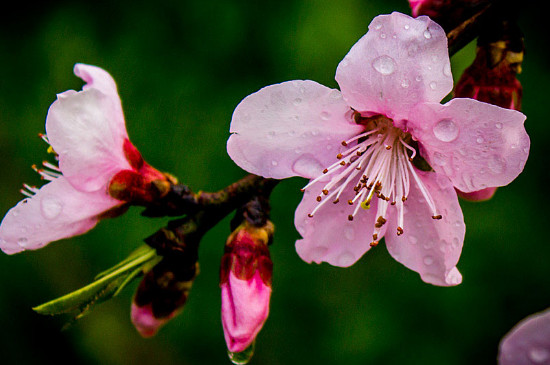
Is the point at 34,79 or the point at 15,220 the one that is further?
the point at 34,79

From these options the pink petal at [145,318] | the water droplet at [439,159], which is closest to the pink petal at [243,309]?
the pink petal at [145,318]

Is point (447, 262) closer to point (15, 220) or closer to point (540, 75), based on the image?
point (15, 220)

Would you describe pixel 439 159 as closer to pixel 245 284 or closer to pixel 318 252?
pixel 318 252

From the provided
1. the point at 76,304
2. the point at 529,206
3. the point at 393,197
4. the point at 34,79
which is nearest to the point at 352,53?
the point at 393,197

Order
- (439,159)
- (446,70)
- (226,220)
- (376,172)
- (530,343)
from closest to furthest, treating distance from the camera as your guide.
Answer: (530,343), (446,70), (439,159), (376,172), (226,220)

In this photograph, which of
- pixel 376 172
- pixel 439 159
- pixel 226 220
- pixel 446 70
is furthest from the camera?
pixel 226 220

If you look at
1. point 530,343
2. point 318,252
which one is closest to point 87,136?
point 318,252

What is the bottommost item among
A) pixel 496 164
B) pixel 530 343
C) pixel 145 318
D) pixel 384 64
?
pixel 145 318

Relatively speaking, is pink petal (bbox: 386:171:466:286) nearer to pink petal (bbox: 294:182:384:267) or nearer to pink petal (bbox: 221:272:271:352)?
pink petal (bbox: 294:182:384:267)
